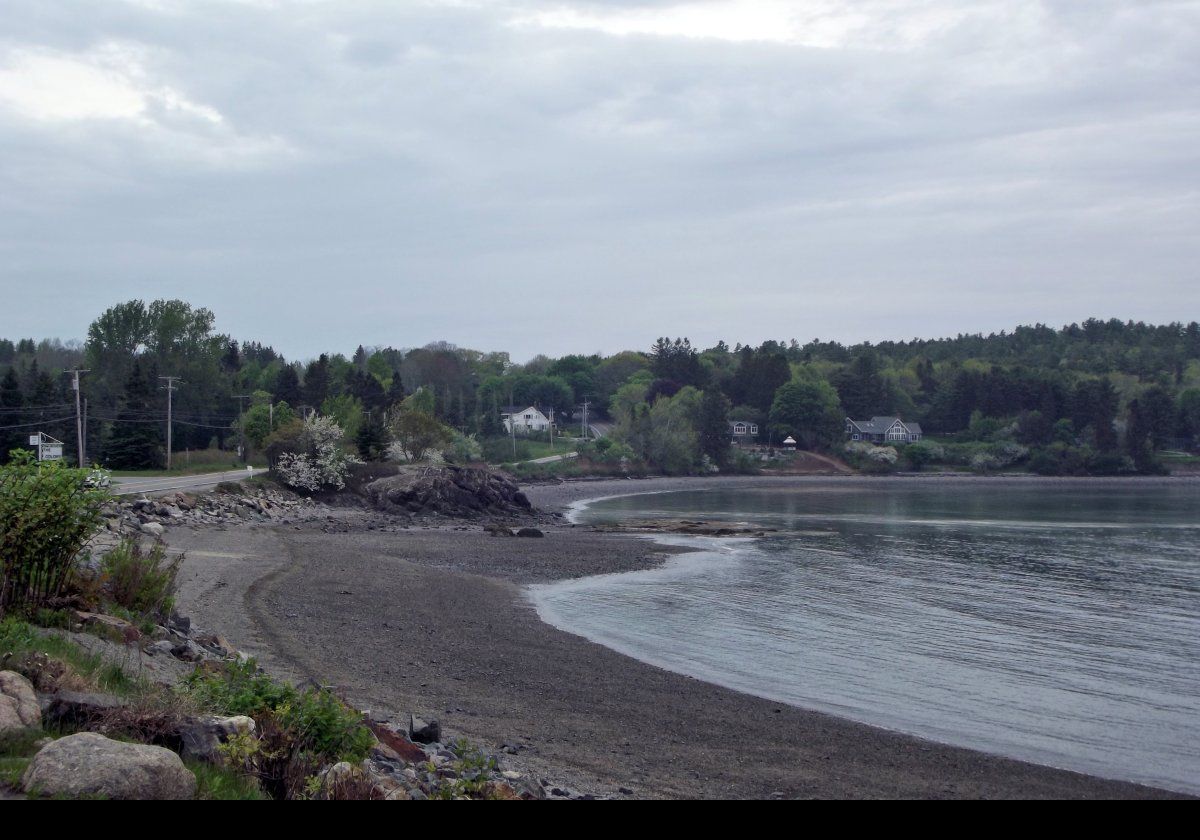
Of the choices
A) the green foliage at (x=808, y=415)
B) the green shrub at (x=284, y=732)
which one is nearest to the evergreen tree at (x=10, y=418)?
the green shrub at (x=284, y=732)

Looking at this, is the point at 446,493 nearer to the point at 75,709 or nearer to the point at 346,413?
the point at 346,413

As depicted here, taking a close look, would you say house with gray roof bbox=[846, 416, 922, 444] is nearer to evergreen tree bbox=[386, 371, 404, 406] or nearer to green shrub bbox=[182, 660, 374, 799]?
evergreen tree bbox=[386, 371, 404, 406]

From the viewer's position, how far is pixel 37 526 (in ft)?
36.2

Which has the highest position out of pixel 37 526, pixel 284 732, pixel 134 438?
pixel 37 526

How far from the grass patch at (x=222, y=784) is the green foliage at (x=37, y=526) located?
5.18m

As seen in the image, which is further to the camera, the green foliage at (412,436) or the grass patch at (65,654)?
the green foliage at (412,436)

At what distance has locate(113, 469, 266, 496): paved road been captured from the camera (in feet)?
134

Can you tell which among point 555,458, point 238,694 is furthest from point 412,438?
point 238,694

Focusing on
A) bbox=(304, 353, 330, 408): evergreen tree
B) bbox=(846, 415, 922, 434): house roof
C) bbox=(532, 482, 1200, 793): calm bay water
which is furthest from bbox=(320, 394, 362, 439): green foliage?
bbox=(846, 415, 922, 434): house roof

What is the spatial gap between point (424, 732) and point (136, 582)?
5.70m

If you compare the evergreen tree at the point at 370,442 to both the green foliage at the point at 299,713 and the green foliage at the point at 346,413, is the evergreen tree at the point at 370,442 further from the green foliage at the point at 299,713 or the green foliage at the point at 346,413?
the green foliage at the point at 299,713

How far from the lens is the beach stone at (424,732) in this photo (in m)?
11.0

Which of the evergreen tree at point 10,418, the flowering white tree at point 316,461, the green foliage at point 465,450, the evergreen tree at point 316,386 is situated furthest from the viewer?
→ the green foliage at point 465,450

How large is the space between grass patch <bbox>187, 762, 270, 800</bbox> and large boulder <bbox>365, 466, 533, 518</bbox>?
48.9m
